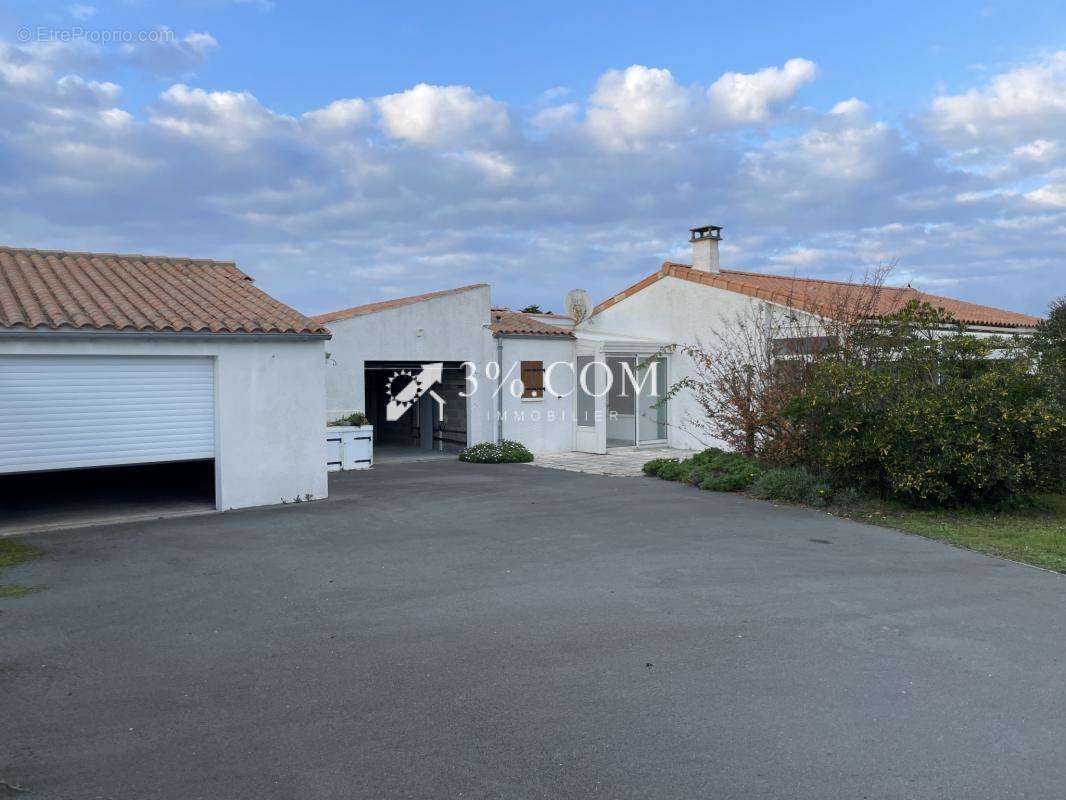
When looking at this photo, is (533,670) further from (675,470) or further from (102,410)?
(675,470)

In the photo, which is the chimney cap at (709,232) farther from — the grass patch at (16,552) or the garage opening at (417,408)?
the grass patch at (16,552)

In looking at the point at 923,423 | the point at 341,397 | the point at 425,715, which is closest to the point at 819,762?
the point at 425,715

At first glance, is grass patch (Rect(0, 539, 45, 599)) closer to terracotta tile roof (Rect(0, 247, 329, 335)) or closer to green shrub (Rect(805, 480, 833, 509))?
terracotta tile roof (Rect(0, 247, 329, 335))

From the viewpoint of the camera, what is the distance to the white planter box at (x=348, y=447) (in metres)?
17.2

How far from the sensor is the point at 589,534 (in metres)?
10.1

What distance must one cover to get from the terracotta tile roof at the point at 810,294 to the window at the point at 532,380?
3950 mm

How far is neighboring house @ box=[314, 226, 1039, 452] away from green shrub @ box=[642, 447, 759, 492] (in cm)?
375

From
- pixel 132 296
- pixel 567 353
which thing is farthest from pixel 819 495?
pixel 132 296

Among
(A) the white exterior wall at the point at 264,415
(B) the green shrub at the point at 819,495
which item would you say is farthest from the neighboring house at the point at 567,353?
(B) the green shrub at the point at 819,495

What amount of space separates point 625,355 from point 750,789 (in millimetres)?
17220

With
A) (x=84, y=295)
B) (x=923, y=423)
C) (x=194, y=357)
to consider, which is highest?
(x=84, y=295)

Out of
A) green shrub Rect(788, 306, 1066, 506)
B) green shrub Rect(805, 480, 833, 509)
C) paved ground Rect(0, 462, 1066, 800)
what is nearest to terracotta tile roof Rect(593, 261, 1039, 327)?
green shrub Rect(788, 306, 1066, 506)

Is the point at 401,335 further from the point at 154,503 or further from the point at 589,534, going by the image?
the point at 589,534

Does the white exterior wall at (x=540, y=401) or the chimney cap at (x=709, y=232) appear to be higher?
the chimney cap at (x=709, y=232)
